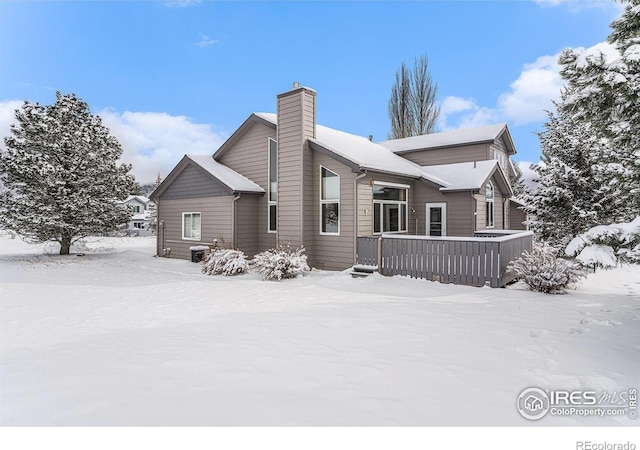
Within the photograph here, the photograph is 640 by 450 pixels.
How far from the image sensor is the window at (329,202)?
11477mm

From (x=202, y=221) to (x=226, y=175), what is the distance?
2.30 meters

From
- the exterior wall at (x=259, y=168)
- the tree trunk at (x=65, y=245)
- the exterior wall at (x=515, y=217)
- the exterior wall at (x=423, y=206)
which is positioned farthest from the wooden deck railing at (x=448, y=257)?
the tree trunk at (x=65, y=245)

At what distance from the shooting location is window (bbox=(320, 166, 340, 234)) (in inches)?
452

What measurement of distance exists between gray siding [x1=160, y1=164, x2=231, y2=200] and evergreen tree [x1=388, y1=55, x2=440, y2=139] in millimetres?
19987

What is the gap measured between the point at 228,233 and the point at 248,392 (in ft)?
35.6

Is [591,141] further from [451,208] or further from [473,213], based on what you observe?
[451,208]

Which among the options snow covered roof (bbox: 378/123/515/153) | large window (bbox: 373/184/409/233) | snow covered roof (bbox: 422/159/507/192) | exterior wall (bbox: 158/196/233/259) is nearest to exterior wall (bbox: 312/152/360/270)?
large window (bbox: 373/184/409/233)

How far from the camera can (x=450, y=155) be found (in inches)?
675

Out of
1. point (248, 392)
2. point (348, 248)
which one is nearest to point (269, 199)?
point (348, 248)

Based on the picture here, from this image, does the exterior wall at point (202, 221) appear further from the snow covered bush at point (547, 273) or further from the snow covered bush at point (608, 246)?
the snow covered bush at point (608, 246)

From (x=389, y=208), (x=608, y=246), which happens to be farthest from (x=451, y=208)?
(x=608, y=246)

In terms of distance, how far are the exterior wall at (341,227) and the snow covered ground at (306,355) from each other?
3.26 m

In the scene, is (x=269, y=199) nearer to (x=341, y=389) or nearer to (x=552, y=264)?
(x=552, y=264)

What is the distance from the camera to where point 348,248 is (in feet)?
36.5
